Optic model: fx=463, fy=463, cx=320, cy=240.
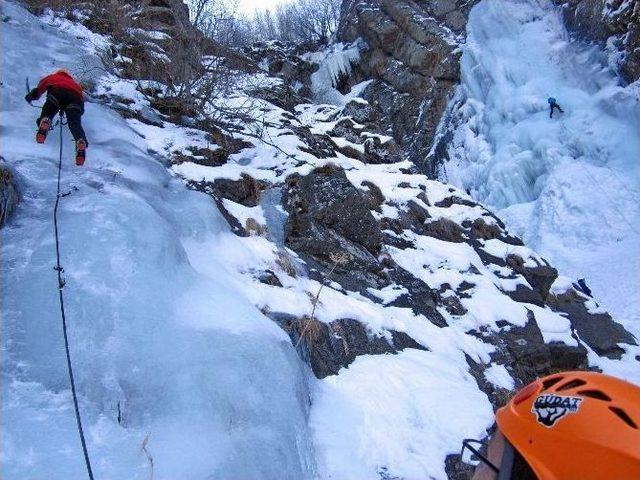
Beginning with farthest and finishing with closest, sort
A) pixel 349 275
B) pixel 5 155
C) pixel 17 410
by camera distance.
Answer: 1. pixel 349 275
2. pixel 5 155
3. pixel 17 410

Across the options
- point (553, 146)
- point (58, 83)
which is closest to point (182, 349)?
point (58, 83)

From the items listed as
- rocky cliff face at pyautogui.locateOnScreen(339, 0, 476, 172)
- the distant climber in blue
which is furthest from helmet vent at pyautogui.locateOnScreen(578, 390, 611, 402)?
rocky cliff face at pyautogui.locateOnScreen(339, 0, 476, 172)

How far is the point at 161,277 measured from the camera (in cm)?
330

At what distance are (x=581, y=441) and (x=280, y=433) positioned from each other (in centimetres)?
181

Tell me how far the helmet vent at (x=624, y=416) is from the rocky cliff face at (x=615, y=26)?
1826cm

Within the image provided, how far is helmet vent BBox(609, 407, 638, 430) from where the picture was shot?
1.44m

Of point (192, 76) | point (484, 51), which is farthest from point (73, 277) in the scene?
point (484, 51)

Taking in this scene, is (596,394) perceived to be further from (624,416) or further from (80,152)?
(80,152)

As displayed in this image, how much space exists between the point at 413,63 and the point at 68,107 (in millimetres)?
20242

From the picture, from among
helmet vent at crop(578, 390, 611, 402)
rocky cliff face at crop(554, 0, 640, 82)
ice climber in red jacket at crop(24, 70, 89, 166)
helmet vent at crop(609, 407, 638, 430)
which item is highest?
rocky cliff face at crop(554, 0, 640, 82)

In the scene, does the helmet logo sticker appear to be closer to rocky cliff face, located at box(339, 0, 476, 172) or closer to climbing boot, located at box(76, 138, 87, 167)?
climbing boot, located at box(76, 138, 87, 167)

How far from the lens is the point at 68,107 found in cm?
479

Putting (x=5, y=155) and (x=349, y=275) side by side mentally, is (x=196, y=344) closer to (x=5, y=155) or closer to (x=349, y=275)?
(x=5, y=155)

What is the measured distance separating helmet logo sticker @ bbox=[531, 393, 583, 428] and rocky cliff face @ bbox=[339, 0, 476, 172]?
20.5 m
